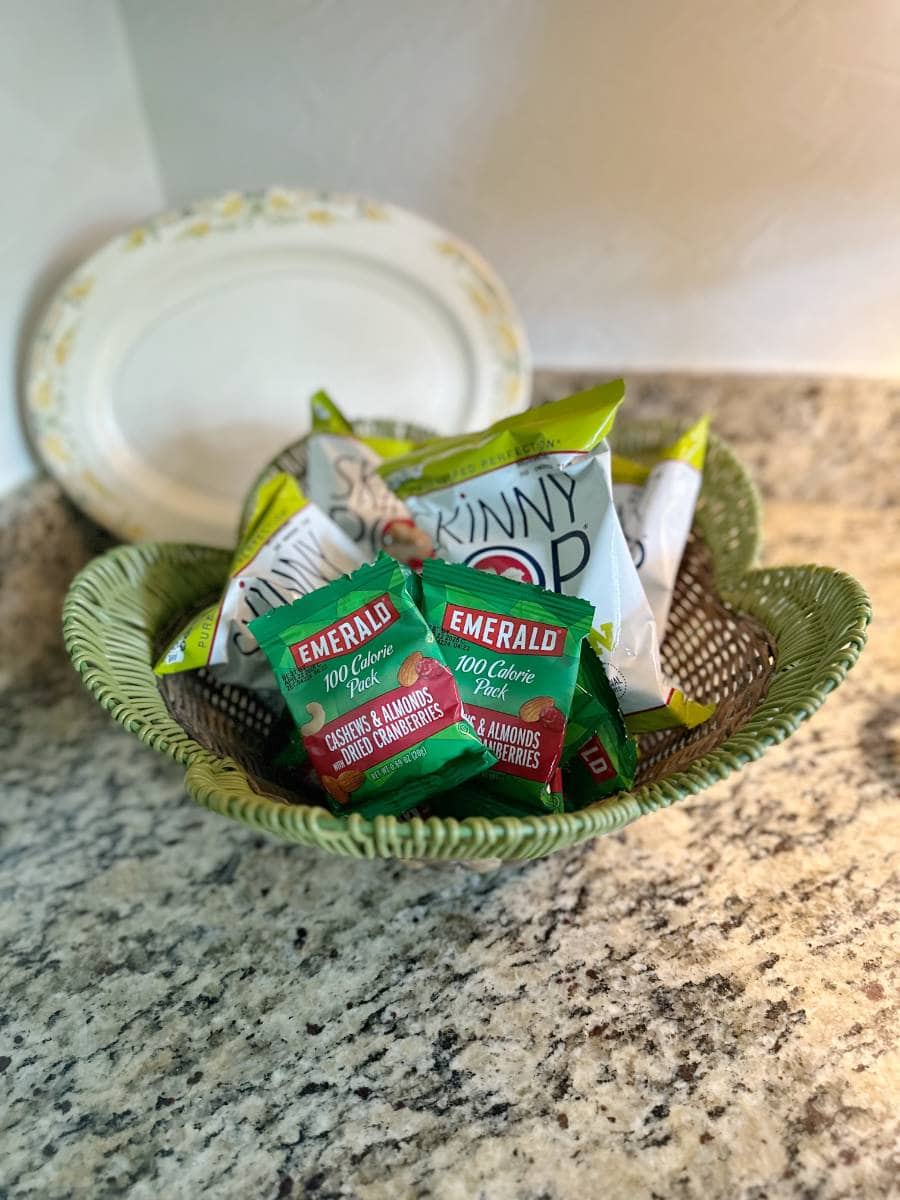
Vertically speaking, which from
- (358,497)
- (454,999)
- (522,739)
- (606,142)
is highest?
(606,142)

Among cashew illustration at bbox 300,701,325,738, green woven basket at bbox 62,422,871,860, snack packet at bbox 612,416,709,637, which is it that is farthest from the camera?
snack packet at bbox 612,416,709,637

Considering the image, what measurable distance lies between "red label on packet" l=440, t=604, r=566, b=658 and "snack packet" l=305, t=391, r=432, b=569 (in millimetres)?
121

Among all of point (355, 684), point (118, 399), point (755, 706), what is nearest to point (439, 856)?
point (355, 684)

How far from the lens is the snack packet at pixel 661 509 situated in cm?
65

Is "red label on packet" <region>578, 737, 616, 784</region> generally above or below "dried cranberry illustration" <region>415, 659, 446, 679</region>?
below

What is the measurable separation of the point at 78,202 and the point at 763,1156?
99cm

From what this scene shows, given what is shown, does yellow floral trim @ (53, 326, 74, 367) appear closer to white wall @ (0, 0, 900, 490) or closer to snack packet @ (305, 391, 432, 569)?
white wall @ (0, 0, 900, 490)

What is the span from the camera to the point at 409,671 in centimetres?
50

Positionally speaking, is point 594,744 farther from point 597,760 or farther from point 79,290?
point 79,290

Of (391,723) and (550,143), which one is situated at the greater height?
(550,143)

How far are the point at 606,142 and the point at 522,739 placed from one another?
626 millimetres

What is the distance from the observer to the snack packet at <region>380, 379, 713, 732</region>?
0.57 meters

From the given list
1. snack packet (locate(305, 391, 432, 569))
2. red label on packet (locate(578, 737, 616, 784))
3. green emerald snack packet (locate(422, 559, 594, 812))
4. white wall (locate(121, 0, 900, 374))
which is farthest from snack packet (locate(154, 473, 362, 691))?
white wall (locate(121, 0, 900, 374))

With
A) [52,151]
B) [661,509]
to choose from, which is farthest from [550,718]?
[52,151]
